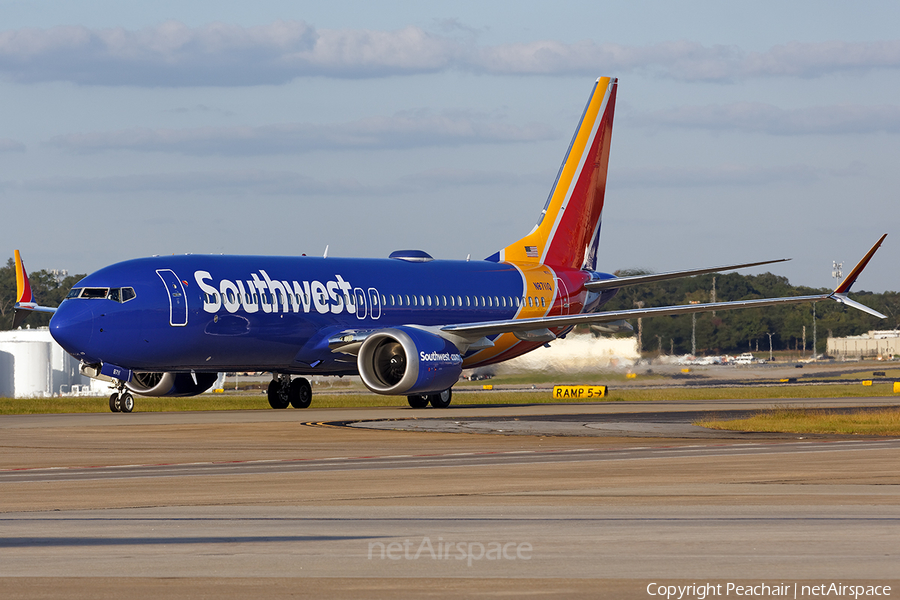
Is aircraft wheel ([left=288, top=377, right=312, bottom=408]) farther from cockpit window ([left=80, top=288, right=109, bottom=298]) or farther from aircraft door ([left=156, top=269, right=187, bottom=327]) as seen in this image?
cockpit window ([left=80, top=288, right=109, bottom=298])

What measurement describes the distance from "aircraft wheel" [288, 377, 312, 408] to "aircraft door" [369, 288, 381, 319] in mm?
3286

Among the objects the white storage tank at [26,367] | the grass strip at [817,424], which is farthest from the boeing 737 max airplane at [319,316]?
the white storage tank at [26,367]

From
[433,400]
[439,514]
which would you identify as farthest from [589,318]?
[439,514]

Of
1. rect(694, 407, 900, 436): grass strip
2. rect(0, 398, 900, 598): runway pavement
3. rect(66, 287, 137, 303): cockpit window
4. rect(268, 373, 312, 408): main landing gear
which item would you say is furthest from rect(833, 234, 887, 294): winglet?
rect(66, 287, 137, 303): cockpit window

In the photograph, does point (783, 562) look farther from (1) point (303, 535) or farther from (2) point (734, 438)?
(2) point (734, 438)

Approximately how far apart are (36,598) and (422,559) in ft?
8.86

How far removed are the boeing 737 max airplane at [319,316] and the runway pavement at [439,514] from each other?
9.09 meters

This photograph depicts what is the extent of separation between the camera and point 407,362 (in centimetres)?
3412

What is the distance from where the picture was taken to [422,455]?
775 inches

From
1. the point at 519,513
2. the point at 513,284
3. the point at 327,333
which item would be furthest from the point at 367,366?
the point at 519,513

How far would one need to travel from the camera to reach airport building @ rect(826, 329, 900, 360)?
124 meters

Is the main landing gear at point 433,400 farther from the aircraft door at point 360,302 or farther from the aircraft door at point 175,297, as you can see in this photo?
the aircraft door at point 175,297

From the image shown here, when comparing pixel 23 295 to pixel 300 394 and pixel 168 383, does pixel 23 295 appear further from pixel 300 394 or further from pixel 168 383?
pixel 300 394

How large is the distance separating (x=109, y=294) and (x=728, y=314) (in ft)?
226
